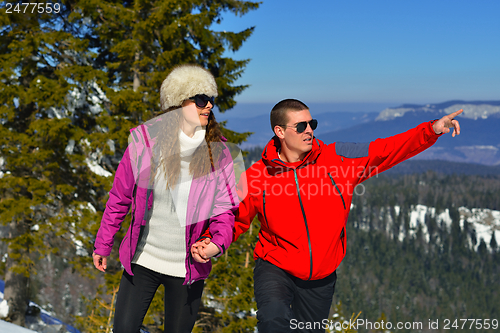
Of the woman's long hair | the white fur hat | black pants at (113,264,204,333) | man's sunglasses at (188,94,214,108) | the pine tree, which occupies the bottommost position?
the pine tree

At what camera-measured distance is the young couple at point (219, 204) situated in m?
2.54

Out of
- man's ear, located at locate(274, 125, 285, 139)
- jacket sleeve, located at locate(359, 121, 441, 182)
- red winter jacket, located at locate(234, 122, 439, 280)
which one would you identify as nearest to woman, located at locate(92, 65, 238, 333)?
red winter jacket, located at locate(234, 122, 439, 280)

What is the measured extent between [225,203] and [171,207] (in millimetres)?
384

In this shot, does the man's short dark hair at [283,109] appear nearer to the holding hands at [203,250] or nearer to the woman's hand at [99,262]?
the holding hands at [203,250]

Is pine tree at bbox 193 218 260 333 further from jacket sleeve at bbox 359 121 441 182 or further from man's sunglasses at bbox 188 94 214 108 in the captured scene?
man's sunglasses at bbox 188 94 214 108

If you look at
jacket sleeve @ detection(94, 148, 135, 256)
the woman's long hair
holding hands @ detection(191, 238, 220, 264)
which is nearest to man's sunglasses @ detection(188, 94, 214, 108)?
the woman's long hair

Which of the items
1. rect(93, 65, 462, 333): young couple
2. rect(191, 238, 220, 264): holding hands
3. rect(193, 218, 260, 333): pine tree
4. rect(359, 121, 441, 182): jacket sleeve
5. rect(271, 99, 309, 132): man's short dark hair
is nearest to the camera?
rect(191, 238, 220, 264): holding hands

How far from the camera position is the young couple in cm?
254

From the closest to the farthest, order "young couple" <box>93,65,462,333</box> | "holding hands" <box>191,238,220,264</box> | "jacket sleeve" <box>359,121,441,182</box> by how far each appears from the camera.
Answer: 1. "holding hands" <box>191,238,220,264</box>
2. "young couple" <box>93,65,462,333</box>
3. "jacket sleeve" <box>359,121,441,182</box>

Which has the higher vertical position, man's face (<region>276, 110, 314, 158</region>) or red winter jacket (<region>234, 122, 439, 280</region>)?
man's face (<region>276, 110, 314, 158</region>)

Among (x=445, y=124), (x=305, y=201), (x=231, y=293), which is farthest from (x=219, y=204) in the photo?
(x=231, y=293)

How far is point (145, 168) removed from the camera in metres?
2.54

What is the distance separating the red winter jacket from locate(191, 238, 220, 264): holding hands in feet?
1.50

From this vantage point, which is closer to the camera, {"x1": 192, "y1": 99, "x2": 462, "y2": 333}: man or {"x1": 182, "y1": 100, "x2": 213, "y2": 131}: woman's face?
{"x1": 182, "y1": 100, "x2": 213, "y2": 131}: woman's face
